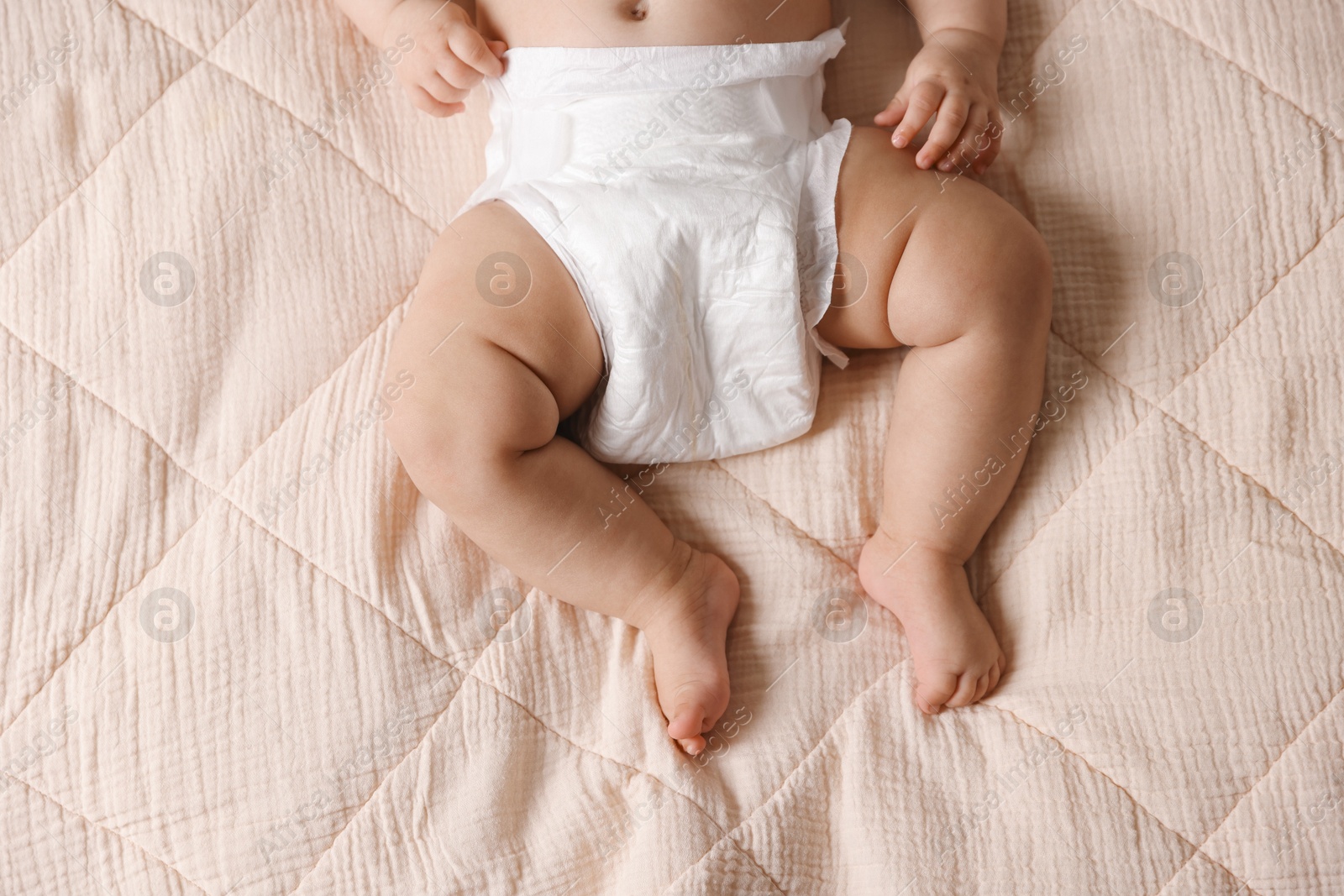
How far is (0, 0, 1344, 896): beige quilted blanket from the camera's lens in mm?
851

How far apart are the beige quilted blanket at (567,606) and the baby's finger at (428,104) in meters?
0.03

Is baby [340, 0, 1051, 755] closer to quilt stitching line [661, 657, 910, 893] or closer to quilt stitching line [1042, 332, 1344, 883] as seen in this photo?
quilt stitching line [661, 657, 910, 893]

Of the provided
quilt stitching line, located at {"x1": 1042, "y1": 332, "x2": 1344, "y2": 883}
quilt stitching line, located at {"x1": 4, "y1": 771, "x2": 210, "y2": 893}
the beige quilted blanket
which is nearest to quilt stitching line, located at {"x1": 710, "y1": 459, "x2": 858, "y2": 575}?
the beige quilted blanket

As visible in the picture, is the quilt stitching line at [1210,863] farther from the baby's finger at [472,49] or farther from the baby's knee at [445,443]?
the baby's finger at [472,49]

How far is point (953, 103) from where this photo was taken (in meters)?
0.93

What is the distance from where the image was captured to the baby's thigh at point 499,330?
856 mm

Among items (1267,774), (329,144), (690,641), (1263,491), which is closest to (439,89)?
(329,144)

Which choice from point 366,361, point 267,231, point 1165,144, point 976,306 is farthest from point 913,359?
point 267,231

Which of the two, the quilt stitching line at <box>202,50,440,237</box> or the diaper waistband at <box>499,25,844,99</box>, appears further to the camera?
the quilt stitching line at <box>202,50,440,237</box>

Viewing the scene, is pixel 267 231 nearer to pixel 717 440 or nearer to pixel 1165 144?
pixel 717 440

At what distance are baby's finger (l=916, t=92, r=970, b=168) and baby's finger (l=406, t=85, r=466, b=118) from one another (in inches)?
19.4

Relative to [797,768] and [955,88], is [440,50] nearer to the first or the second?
[955,88]

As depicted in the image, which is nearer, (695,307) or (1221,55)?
(695,307)

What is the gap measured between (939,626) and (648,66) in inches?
23.8
